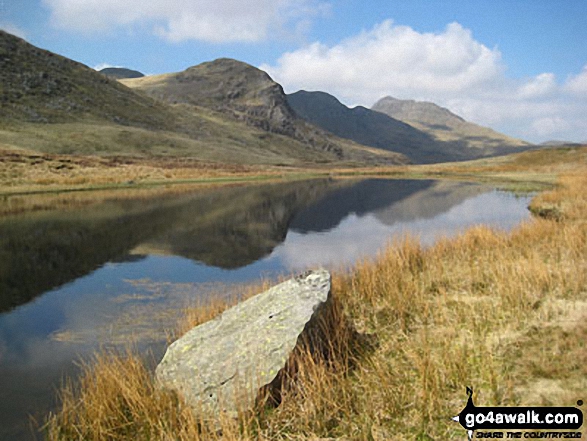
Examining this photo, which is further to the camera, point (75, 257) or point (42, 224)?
point (42, 224)

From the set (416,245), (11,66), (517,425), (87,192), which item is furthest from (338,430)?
(11,66)

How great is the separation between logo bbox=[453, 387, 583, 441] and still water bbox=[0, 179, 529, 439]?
6046 mm

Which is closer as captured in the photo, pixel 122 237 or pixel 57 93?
pixel 122 237

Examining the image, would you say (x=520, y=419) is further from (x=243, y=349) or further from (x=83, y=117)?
(x=83, y=117)

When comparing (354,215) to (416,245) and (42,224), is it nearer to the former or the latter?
(416,245)

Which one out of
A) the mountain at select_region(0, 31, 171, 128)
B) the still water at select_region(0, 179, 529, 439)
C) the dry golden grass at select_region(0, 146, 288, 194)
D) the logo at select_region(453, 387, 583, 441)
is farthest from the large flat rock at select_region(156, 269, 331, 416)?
the mountain at select_region(0, 31, 171, 128)

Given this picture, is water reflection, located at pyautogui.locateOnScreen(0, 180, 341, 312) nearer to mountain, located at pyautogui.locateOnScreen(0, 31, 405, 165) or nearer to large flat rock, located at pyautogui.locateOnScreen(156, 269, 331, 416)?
large flat rock, located at pyautogui.locateOnScreen(156, 269, 331, 416)

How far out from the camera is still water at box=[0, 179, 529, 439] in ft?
29.3

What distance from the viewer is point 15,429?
6.03 m

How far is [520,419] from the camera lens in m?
4.57

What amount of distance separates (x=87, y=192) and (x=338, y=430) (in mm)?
41167

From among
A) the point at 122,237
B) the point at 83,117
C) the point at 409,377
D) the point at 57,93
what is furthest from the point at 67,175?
the point at 57,93

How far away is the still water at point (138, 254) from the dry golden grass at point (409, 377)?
151cm

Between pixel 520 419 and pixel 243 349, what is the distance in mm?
3675
